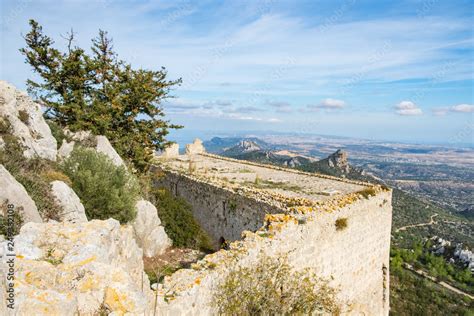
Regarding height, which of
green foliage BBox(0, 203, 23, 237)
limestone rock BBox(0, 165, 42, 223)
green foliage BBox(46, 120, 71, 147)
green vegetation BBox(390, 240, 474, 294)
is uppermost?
green foliage BBox(46, 120, 71, 147)

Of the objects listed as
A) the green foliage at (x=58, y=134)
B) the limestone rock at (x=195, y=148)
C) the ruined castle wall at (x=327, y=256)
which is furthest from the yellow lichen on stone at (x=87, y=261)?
the limestone rock at (x=195, y=148)

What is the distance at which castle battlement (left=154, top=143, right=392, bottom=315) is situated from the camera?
6.20 meters

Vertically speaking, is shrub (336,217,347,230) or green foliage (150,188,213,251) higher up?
shrub (336,217,347,230)

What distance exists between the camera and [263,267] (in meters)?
7.23

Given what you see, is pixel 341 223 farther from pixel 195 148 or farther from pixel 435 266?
pixel 435 266

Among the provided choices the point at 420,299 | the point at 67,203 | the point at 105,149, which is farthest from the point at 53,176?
the point at 420,299

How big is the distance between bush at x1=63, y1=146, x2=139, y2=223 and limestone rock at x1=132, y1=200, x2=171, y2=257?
1.94ft

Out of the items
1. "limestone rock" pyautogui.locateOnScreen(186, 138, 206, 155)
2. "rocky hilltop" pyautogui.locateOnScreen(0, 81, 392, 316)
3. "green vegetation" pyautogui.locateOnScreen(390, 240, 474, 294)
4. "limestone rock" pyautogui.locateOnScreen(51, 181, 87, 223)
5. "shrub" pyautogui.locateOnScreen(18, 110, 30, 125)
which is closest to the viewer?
"rocky hilltop" pyautogui.locateOnScreen(0, 81, 392, 316)

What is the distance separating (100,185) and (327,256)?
708 cm

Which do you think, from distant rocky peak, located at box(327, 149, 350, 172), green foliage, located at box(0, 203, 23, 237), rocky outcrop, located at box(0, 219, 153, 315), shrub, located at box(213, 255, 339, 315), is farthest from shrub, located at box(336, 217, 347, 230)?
distant rocky peak, located at box(327, 149, 350, 172)

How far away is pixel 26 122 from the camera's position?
9.79 meters

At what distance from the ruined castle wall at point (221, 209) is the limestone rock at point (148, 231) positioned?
2786 millimetres

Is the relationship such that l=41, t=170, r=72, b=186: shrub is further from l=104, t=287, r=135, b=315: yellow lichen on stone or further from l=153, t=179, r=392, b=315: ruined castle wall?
l=104, t=287, r=135, b=315: yellow lichen on stone

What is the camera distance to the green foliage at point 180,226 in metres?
13.2
